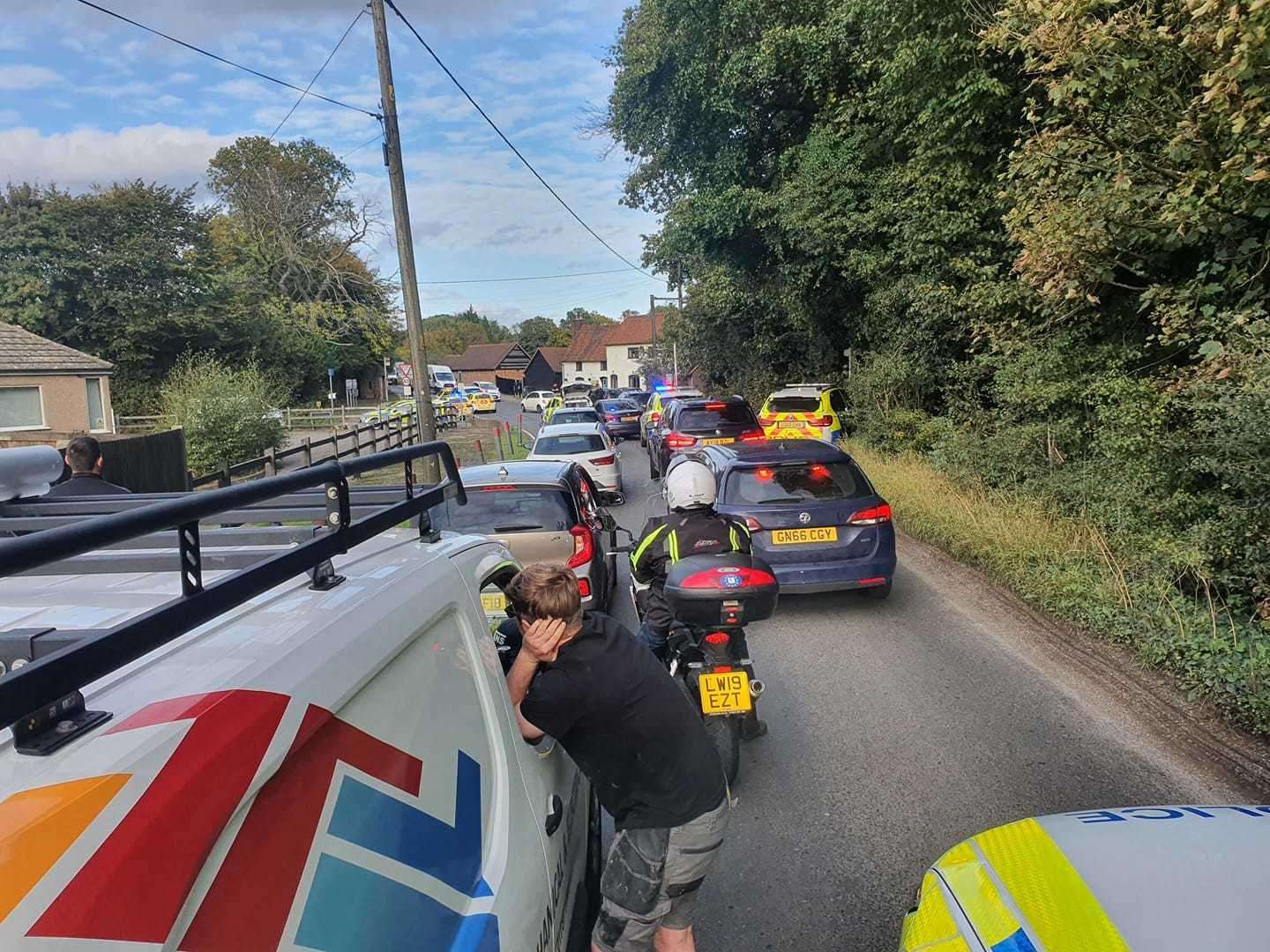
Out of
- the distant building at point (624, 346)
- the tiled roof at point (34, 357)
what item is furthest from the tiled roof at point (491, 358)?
the tiled roof at point (34, 357)

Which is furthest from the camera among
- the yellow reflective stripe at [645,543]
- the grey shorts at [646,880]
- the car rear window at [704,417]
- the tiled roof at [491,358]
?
the tiled roof at [491,358]

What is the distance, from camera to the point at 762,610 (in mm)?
4129

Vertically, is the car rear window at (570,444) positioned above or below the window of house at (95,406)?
below

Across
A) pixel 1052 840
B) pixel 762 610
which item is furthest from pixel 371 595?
pixel 762 610

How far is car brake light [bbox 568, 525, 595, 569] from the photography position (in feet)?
20.8

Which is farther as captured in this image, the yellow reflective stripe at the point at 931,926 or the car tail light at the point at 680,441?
the car tail light at the point at 680,441

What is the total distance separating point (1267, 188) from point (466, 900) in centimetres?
793

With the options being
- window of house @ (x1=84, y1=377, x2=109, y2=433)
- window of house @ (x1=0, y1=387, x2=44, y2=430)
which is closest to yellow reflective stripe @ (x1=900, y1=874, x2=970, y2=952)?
window of house @ (x1=0, y1=387, x2=44, y2=430)

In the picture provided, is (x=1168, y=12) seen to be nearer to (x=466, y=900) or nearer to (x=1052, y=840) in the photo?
(x=1052, y=840)

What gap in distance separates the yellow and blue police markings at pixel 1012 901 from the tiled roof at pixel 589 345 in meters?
93.2

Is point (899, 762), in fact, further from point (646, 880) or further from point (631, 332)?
point (631, 332)

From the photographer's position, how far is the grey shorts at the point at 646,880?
7.68 ft

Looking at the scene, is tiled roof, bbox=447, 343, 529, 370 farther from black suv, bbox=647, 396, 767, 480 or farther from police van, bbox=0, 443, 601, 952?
police van, bbox=0, 443, 601, 952

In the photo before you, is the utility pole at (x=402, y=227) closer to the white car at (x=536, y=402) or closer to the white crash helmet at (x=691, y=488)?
the white crash helmet at (x=691, y=488)
